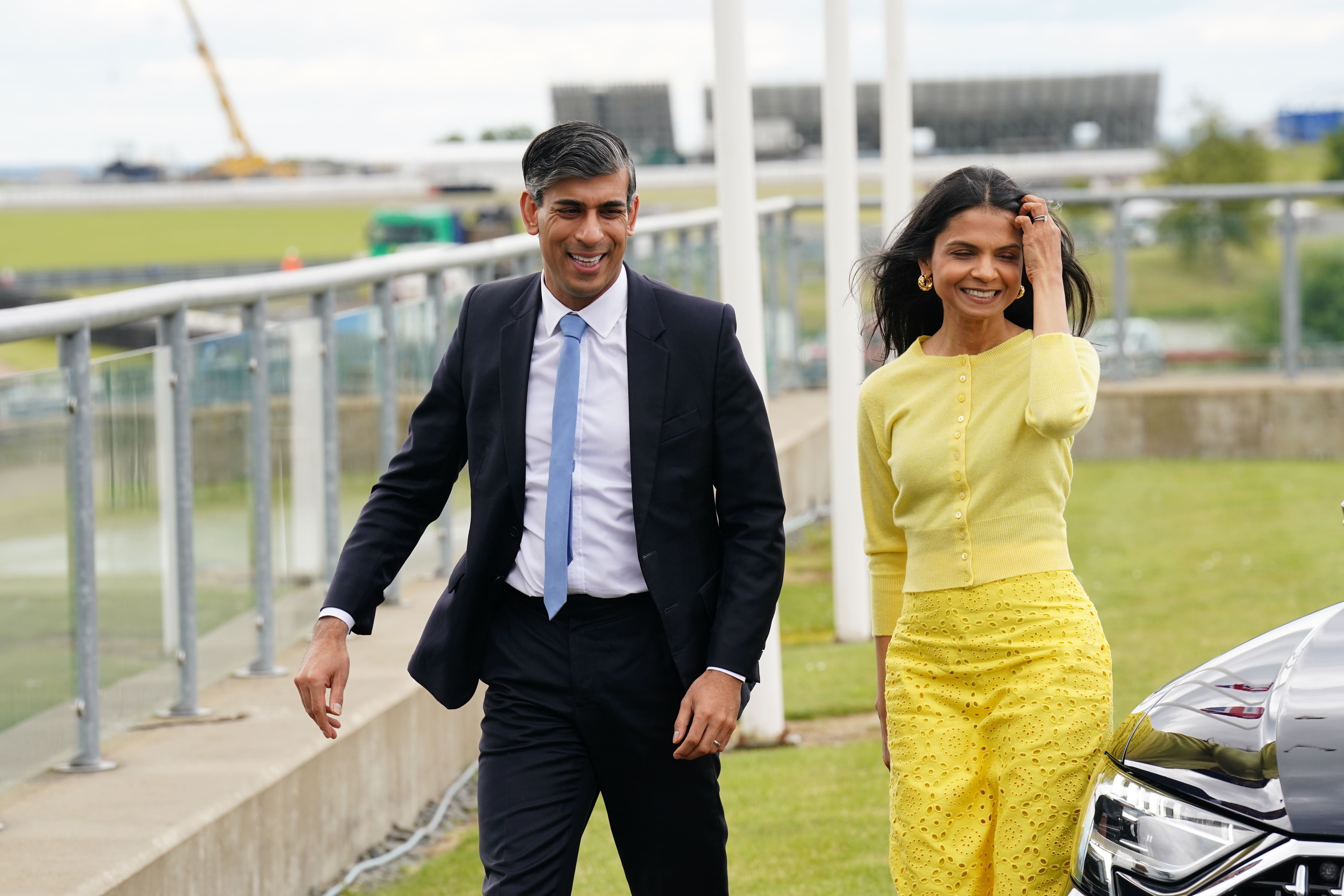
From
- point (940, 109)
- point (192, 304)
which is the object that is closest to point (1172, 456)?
point (192, 304)

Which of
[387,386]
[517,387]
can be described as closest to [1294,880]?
[517,387]

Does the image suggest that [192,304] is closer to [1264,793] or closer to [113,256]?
[1264,793]

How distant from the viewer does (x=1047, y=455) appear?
3.19 metres

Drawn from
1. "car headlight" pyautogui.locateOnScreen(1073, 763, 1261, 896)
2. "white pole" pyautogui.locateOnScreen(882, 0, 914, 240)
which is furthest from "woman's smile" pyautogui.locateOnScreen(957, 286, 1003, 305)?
"white pole" pyautogui.locateOnScreen(882, 0, 914, 240)

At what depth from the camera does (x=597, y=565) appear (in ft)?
10.6

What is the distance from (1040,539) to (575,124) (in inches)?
44.4

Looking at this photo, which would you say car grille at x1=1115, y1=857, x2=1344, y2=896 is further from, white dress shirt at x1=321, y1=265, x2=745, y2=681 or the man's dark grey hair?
the man's dark grey hair

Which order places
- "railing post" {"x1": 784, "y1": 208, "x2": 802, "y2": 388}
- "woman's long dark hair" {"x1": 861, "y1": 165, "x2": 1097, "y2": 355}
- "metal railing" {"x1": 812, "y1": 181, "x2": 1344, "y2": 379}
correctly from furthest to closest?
"railing post" {"x1": 784, "y1": 208, "x2": 802, "y2": 388}
"metal railing" {"x1": 812, "y1": 181, "x2": 1344, "y2": 379}
"woman's long dark hair" {"x1": 861, "y1": 165, "x2": 1097, "y2": 355}

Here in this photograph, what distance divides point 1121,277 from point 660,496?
12461 mm

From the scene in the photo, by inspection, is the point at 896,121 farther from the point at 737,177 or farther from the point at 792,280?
the point at 792,280

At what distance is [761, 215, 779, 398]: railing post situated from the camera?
46.1 ft

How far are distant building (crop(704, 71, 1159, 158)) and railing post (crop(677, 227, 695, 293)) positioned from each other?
10534cm

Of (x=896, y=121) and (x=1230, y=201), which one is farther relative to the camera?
(x=1230, y=201)

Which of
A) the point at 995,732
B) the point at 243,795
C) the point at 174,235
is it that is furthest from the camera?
the point at 174,235
